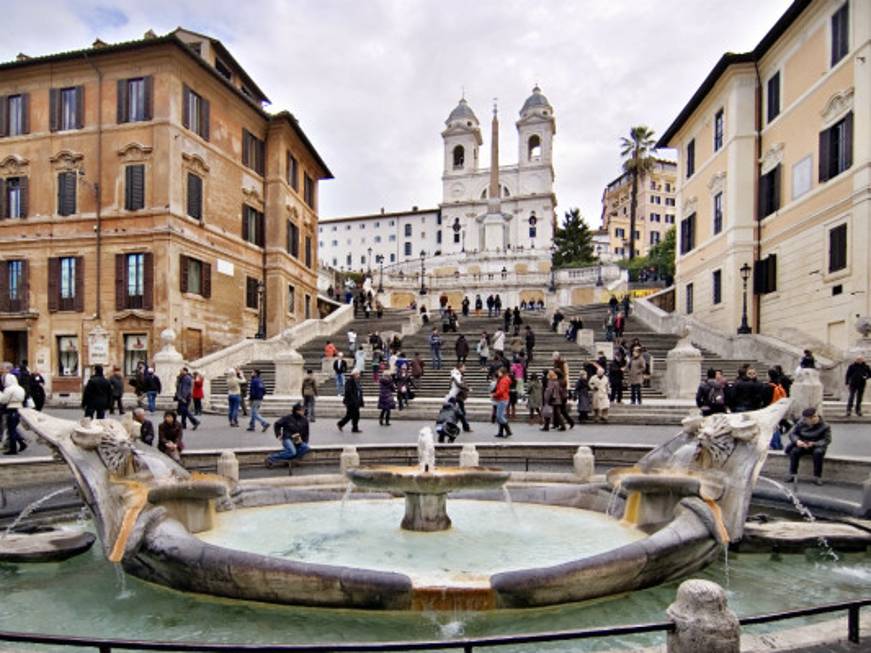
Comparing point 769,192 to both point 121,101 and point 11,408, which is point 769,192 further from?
point 121,101

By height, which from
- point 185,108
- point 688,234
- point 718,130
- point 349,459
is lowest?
point 349,459

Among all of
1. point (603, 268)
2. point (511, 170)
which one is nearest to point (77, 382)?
point (603, 268)

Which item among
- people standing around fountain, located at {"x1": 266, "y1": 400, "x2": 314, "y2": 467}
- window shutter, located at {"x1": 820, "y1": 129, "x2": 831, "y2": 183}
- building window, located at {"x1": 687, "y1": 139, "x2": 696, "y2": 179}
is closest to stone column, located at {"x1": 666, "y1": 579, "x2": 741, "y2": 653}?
people standing around fountain, located at {"x1": 266, "y1": 400, "x2": 314, "y2": 467}

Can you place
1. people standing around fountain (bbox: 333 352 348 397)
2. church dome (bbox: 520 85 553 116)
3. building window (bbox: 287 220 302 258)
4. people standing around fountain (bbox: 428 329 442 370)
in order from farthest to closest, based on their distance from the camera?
church dome (bbox: 520 85 553 116) → building window (bbox: 287 220 302 258) → people standing around fountain (bbox: 428 329 442 370) → people standing around fountain (bbox: 333 352 348 397)

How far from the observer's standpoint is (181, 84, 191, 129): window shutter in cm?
2900

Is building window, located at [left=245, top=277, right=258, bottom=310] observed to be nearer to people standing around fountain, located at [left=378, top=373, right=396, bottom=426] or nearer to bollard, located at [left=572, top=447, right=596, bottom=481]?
people standing around fountain, located at [left=378, top=373, right=396, bottom=426]

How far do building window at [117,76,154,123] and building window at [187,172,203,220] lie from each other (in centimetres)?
310

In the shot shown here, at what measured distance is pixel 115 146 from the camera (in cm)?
2875

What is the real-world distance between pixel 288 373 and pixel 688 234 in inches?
865

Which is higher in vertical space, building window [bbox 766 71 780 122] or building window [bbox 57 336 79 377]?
building window [bbox 766 71 780 122]

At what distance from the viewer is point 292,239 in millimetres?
38875

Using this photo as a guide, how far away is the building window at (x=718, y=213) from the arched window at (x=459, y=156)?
75.3 metres

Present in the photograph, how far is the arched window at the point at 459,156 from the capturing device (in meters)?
103

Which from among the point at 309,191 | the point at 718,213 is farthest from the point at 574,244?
the point at 718,213
